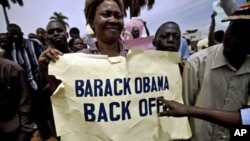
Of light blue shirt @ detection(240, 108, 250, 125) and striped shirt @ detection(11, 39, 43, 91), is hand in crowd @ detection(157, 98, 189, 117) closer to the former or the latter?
light blue shirt @ detection(240, 108, 250, 125)

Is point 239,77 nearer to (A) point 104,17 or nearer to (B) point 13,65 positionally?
(A) point 104,17

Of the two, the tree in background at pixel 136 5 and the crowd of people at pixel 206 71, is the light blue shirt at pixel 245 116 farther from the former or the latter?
the tree in background at pixel 136 5

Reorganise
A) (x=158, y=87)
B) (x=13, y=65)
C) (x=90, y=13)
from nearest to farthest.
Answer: (x=158, y=87), (x=90, y=13), (x=13, y=65)

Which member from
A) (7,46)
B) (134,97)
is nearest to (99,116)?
(134,97)

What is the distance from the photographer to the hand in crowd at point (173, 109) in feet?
5.12

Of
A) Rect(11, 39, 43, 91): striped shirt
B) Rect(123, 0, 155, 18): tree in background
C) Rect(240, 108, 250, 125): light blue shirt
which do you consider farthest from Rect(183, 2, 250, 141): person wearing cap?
Rect(123, 0, 155, 18): tree in background

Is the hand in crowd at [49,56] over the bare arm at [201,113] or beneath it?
over

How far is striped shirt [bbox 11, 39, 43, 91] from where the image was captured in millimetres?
4270

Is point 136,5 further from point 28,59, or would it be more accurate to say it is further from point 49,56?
point 49,56

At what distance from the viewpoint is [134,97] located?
1577 mm

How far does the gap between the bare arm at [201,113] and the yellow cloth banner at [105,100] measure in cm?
6

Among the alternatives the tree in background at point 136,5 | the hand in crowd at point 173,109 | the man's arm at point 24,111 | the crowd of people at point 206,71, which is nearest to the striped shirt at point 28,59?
the man's arm at point 24,111

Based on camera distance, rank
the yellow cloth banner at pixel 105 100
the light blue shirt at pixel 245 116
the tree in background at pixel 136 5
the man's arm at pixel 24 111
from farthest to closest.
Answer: the tree in background at pixel 136 5 < the man's arm at pixel 24 111 < the light blue shirt at pixel 245 116 < the yellow cloth banner at pixel 105 100

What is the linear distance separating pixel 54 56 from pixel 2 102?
1.14 meters
